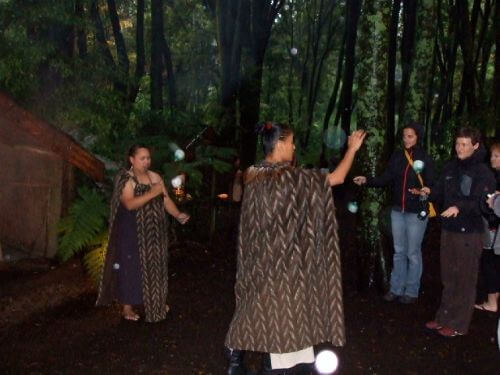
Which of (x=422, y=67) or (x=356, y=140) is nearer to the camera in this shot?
(x=356, y=140)

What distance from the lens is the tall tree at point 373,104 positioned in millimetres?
6449

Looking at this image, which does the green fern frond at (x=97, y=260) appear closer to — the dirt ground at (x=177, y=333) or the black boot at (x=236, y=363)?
the dirt ground at (x=177, y=333)

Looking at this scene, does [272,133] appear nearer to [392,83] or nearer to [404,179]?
[404,179]

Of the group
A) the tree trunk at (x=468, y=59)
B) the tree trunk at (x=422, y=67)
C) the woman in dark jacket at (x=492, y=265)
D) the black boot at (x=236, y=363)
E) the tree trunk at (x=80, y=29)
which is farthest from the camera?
the tree trunk at (x=468, y=59)

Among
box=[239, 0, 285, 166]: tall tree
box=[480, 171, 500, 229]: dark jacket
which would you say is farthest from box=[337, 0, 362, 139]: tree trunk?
box=[480, 171, 500, 229]: dark jacket

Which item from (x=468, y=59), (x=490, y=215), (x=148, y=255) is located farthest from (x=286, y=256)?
(x=468, y=59)

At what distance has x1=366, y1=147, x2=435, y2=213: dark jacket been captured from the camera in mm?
6238

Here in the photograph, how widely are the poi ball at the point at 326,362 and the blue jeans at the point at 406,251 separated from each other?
5.31ft

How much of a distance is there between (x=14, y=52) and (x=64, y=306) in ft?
12.9

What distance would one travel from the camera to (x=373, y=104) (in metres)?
6.55

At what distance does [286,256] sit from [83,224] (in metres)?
3.59

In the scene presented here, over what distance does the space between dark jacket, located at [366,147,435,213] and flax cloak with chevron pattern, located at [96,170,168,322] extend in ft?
7.93

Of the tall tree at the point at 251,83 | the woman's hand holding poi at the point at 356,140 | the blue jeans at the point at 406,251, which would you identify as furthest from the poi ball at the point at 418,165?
the tall tree at the point at 251,83

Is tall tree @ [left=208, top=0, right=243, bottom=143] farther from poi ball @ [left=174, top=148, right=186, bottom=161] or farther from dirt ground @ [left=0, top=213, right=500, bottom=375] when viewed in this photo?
dirt ground @ [left=0, top=213, right=500, bottom=375]
